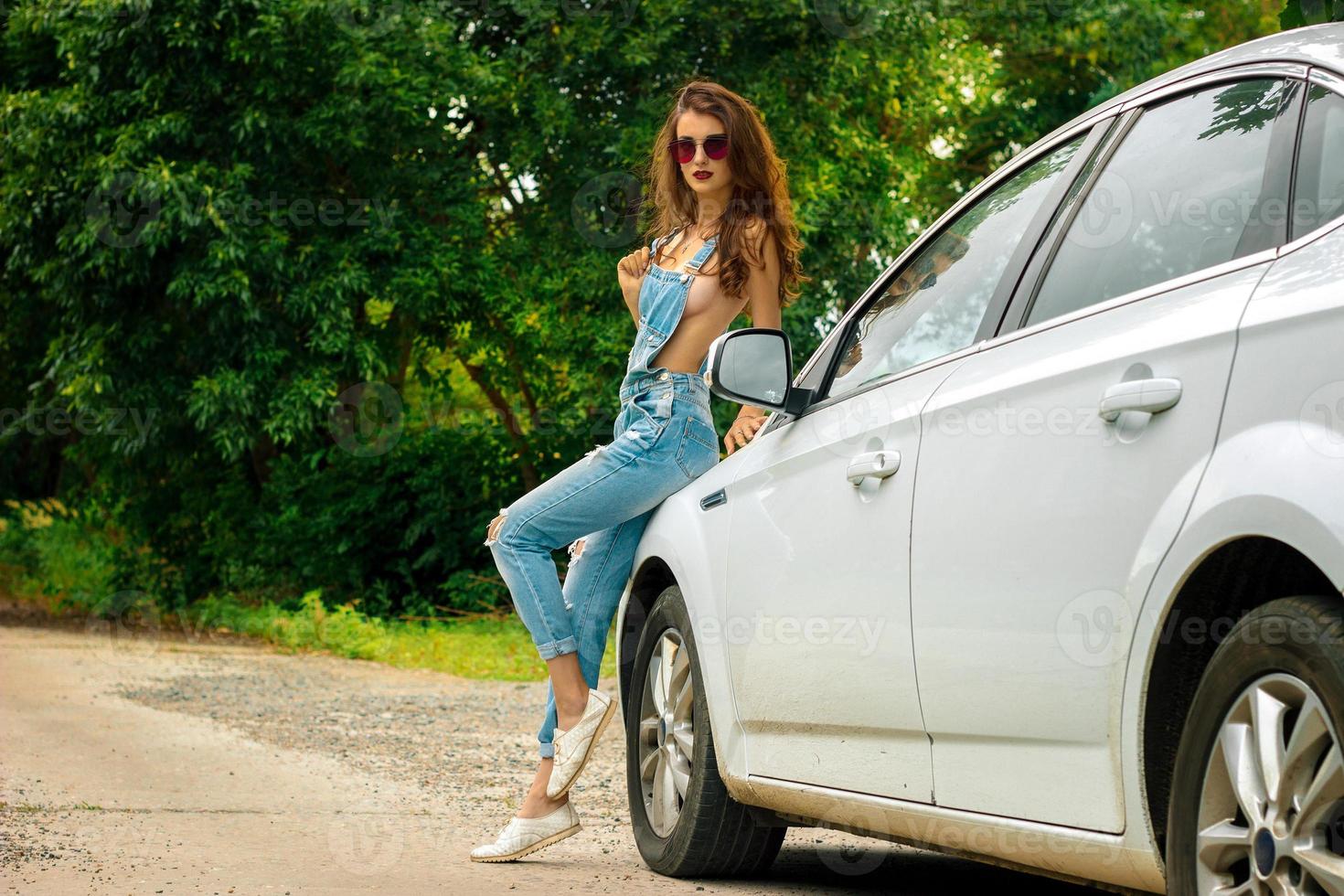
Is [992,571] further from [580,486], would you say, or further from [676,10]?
[676,10]

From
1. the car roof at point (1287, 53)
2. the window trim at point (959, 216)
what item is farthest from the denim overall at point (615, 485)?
the car roof at point (1287, 53)

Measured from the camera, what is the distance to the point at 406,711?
10.6m

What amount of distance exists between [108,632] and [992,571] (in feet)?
58.5

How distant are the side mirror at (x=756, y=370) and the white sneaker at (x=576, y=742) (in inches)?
52.3

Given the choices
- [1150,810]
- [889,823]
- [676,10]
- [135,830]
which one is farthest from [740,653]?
[676,10]

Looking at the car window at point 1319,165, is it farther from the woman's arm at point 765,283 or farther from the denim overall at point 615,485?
the denim overall at point 615,485

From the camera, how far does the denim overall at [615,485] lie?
5.14 m

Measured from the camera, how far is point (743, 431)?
16.5 ft

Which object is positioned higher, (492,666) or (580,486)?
(580,486)

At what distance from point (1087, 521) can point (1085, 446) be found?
129 millimetres

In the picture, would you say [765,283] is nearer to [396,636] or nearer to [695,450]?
[695,450]

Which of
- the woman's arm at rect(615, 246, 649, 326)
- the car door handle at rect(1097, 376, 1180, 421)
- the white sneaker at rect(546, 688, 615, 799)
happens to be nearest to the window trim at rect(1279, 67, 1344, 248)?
the car door handle at rect(1097, 376, 1180, 421)

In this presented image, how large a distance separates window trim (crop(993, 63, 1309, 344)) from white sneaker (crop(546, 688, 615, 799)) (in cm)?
227

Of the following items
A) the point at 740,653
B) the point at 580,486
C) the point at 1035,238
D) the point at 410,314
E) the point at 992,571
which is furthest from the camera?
the point at 410,314
